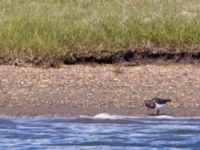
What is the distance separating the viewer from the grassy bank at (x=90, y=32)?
13516mm

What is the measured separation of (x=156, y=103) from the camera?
36.4ft

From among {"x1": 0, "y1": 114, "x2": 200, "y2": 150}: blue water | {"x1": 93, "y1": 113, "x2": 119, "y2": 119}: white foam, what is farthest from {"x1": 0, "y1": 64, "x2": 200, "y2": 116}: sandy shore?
{"x1": 0, "y1": 114, "x2": 200, "y2": 150}: blue water

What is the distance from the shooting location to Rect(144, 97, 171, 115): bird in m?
11.1

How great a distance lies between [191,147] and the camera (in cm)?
989

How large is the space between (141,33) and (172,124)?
11.8ft

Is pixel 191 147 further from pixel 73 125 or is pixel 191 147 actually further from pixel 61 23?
pixel 61 23

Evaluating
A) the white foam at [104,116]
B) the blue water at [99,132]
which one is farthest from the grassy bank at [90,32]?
the blue water at [99,132]

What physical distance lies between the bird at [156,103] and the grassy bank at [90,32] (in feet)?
7.95

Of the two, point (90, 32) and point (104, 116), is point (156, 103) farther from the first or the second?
point (90, 32)

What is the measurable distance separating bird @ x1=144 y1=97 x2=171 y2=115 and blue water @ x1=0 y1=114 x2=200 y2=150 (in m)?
0.13

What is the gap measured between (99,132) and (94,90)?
5.14 feet

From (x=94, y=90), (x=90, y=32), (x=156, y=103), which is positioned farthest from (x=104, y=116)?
(x=90, y=32)

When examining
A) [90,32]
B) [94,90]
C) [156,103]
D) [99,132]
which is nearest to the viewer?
[99,132]

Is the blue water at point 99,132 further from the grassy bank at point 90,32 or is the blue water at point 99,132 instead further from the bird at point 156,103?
the grassy bank at point 90,32
